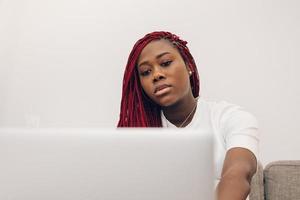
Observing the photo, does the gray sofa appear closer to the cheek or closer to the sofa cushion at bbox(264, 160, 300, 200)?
the sofa cushion at bbox(264, 160, 300, 200)

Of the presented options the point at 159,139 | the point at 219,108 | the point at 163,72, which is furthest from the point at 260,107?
the point at 159,139

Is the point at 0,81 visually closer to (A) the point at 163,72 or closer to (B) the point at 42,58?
(B) the point at 42,58

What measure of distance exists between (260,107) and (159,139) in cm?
152

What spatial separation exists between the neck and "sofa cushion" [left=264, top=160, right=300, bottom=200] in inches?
14.4

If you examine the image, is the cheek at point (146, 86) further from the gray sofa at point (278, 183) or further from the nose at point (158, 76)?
the gray sofa at point (278, 183)

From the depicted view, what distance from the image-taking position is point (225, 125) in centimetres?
136

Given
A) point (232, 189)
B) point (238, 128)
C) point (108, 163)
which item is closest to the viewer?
point (108, 163)

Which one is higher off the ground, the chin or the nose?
the nose

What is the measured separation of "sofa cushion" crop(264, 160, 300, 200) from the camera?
1.50m

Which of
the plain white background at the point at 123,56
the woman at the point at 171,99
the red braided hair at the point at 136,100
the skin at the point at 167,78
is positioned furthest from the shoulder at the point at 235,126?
the plain white background at the point at 123,56

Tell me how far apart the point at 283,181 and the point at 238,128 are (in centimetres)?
41

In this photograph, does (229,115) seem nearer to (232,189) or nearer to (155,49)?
(155,49)

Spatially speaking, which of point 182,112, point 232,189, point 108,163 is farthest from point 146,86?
point 108,163

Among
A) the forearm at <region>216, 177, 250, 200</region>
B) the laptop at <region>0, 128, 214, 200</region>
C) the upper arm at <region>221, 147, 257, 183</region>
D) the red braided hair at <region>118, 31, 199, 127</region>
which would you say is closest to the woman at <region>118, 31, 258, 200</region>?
the red braided hair at <region>118, 31, 199, 127</region>
